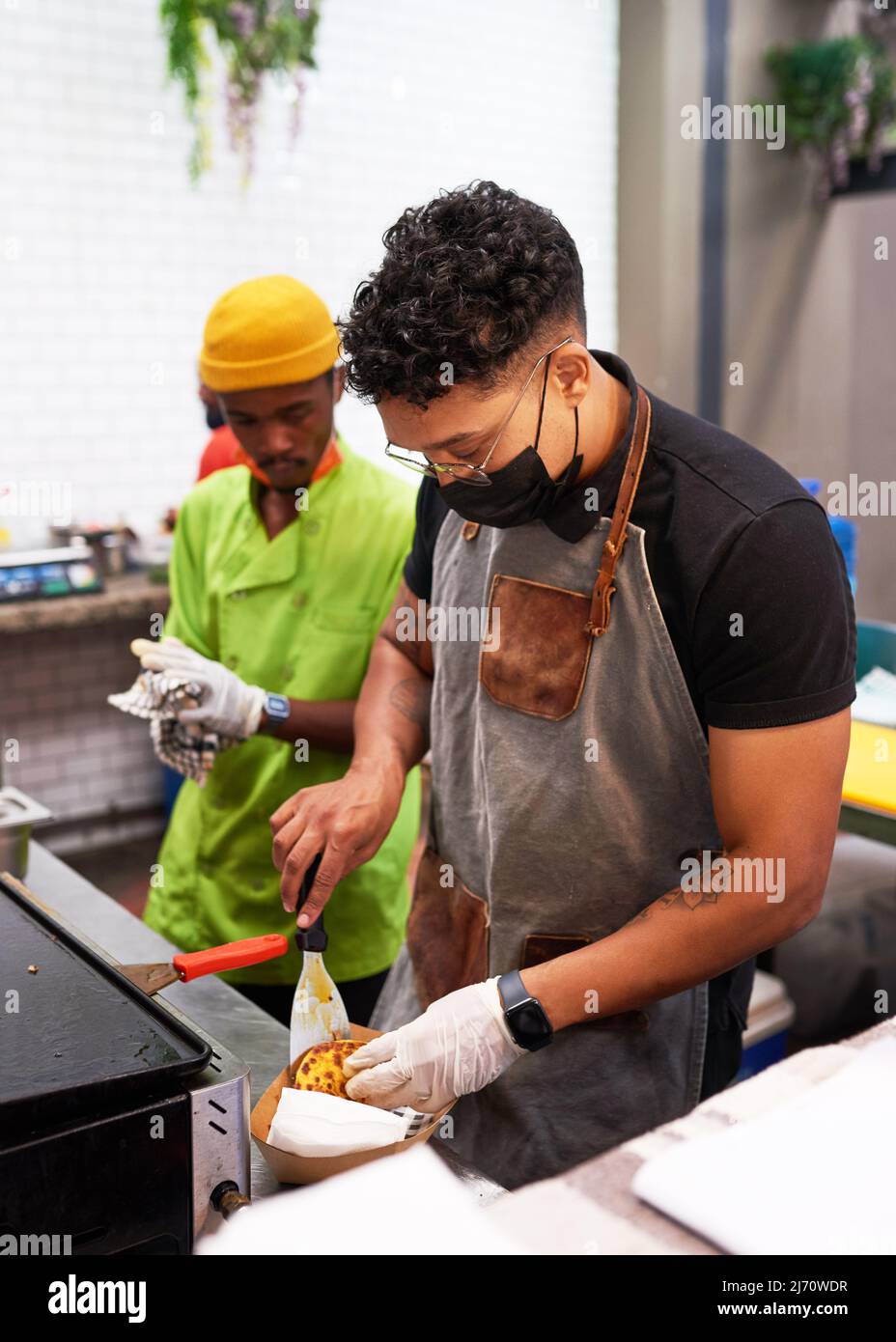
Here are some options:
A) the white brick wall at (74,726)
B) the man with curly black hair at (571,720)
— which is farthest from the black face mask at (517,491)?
the white brick wall at (74,726)

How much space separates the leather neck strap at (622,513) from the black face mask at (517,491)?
68mm

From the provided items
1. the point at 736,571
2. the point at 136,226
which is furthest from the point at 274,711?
the point at 136,226

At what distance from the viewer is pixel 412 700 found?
6.40 ft

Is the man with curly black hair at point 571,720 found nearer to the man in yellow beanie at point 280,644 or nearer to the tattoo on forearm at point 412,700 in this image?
the tattoo on forearm at point 412,700

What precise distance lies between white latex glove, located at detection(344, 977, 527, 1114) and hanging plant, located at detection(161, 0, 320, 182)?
460 centimetres

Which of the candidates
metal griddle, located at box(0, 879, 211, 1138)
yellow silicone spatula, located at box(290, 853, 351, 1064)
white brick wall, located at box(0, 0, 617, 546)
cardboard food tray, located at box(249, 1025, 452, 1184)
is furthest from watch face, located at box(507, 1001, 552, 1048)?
white brick wall, located at box(0, 0, 617, 546)

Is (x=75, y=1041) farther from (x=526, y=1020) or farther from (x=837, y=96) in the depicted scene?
(x=837, y=96)

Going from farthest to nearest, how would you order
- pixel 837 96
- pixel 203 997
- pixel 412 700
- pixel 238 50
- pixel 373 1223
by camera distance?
pixel 837 96 → pixel 238 50 → pixel 412 700 → pixel 203 997 → pixel 373 1223

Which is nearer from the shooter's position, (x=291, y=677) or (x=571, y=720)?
(x=571, y=720)

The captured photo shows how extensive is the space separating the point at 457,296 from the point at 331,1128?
3.00ft

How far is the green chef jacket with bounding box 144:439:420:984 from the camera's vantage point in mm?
2199

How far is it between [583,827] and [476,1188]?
18.8 inches
